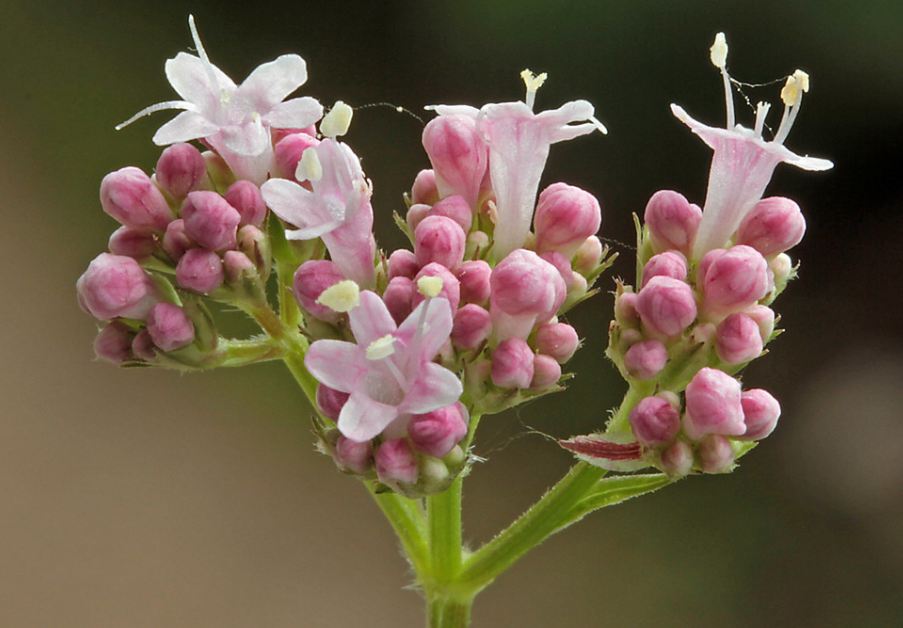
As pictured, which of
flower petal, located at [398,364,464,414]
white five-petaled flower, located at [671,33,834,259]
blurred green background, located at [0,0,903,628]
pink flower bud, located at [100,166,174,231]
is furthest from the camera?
blurred green background, located at [0,0,903,628]

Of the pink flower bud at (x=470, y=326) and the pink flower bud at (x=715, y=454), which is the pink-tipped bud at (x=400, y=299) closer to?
the pink flower bud at (x=470, y=326)

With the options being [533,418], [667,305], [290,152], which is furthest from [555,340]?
[533,418]

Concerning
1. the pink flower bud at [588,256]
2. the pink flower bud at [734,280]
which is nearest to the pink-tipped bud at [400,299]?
the pink flower bud at [588,256]

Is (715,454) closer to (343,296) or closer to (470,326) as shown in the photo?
(470,326)

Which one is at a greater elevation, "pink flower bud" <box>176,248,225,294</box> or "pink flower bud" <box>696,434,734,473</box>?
"pink flower bud" <box>176,248,225,294</box>

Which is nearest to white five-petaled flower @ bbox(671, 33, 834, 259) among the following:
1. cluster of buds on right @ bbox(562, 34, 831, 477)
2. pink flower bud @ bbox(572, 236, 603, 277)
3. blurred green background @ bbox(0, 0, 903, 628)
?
cluster of buds on right @ bbox(562, 34, 831, 477)

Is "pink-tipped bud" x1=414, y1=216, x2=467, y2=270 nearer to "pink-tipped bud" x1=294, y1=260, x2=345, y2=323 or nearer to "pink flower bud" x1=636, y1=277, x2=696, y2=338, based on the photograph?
"pink-tipped bud" x1=294, y1=260, x2=345, y2=323

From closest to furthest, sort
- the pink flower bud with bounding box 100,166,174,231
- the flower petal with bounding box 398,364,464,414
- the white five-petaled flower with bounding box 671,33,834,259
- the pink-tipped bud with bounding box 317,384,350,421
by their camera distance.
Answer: the flower petal with bounding box 398,364,464,414 < the pink-tipped bud with bounding box 317,384,350,421 < the pink flower bud with bounding box 100,166,174,231 < the white five-petaled flower with bounding box 671,33,834,259
